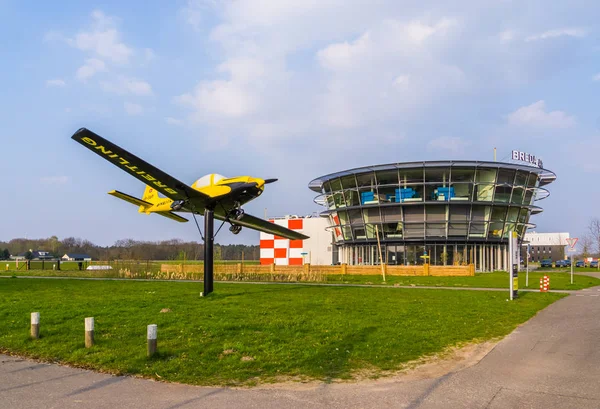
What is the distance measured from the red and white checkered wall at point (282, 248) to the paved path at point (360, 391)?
2332 inches

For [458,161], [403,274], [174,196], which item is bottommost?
[403,274]

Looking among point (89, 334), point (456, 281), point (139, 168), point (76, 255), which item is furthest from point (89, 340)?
point (76, 255)

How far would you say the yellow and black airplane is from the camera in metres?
14.9

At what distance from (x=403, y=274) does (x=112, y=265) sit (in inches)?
921

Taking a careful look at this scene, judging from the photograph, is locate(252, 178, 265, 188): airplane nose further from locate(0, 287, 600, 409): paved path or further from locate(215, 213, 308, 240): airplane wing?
locate(0, 287, 600, 409): paved path

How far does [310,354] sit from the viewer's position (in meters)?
8.82

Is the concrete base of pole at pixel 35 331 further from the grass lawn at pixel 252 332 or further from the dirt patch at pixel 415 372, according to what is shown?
the dirt patch at pixel 415 372

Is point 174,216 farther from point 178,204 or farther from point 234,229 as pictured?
point 178,204

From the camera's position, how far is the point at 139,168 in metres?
16.0

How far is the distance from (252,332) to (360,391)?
4554 mm

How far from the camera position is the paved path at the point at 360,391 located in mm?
6129

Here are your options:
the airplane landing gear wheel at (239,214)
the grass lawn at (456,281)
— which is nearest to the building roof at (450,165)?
the grass lawn at (456,281)

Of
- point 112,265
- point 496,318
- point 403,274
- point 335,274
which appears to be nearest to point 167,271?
point 112,265

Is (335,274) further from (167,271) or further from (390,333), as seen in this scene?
(390,333)
